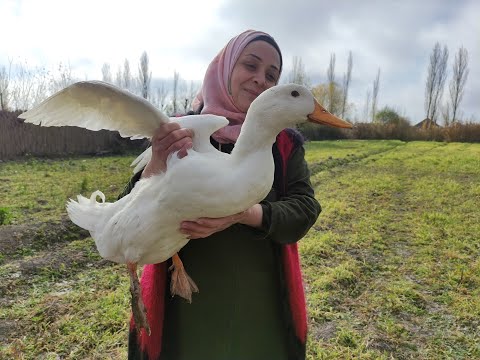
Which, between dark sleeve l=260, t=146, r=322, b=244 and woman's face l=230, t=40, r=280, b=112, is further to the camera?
woman's face l=230, t=40, r=280, b=112

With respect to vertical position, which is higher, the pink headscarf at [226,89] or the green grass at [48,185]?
the pink headscarf at [226,89]

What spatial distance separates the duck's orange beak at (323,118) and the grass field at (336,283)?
221cm

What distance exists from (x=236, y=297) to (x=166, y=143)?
0.70m

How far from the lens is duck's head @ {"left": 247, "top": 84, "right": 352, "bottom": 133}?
4.88ft

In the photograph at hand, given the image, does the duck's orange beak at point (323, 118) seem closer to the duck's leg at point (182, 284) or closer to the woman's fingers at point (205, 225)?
the woman's fingers at point (205, 225)

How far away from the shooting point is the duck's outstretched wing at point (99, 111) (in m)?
1.50

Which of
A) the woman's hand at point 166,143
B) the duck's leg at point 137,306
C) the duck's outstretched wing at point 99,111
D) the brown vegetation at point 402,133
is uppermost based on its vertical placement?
the brown vegetation at point 402,133

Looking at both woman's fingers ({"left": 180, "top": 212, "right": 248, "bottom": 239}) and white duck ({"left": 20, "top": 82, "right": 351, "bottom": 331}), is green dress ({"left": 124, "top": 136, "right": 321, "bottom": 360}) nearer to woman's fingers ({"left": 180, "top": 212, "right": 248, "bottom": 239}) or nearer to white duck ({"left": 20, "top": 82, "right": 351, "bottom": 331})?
white duck ({"left": 20, "top": 82, "right": 351, "bottom": 331})

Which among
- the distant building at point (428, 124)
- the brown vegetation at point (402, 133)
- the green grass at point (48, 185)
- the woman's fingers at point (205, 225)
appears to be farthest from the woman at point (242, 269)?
the distant building at point (428, 124)

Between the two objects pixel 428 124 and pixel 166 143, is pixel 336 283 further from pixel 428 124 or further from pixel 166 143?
pixel 428 124

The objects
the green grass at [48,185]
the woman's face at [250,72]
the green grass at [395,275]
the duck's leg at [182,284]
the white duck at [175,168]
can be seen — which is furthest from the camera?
the green grass at [48,185]

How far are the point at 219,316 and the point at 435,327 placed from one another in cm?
279

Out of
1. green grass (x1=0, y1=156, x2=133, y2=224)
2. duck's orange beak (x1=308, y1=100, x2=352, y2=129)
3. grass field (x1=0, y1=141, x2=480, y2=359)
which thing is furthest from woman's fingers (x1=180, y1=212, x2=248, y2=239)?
green grass (x1=0, y1=156, x2=133, y2=224)

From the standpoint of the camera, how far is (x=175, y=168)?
1.46 m
